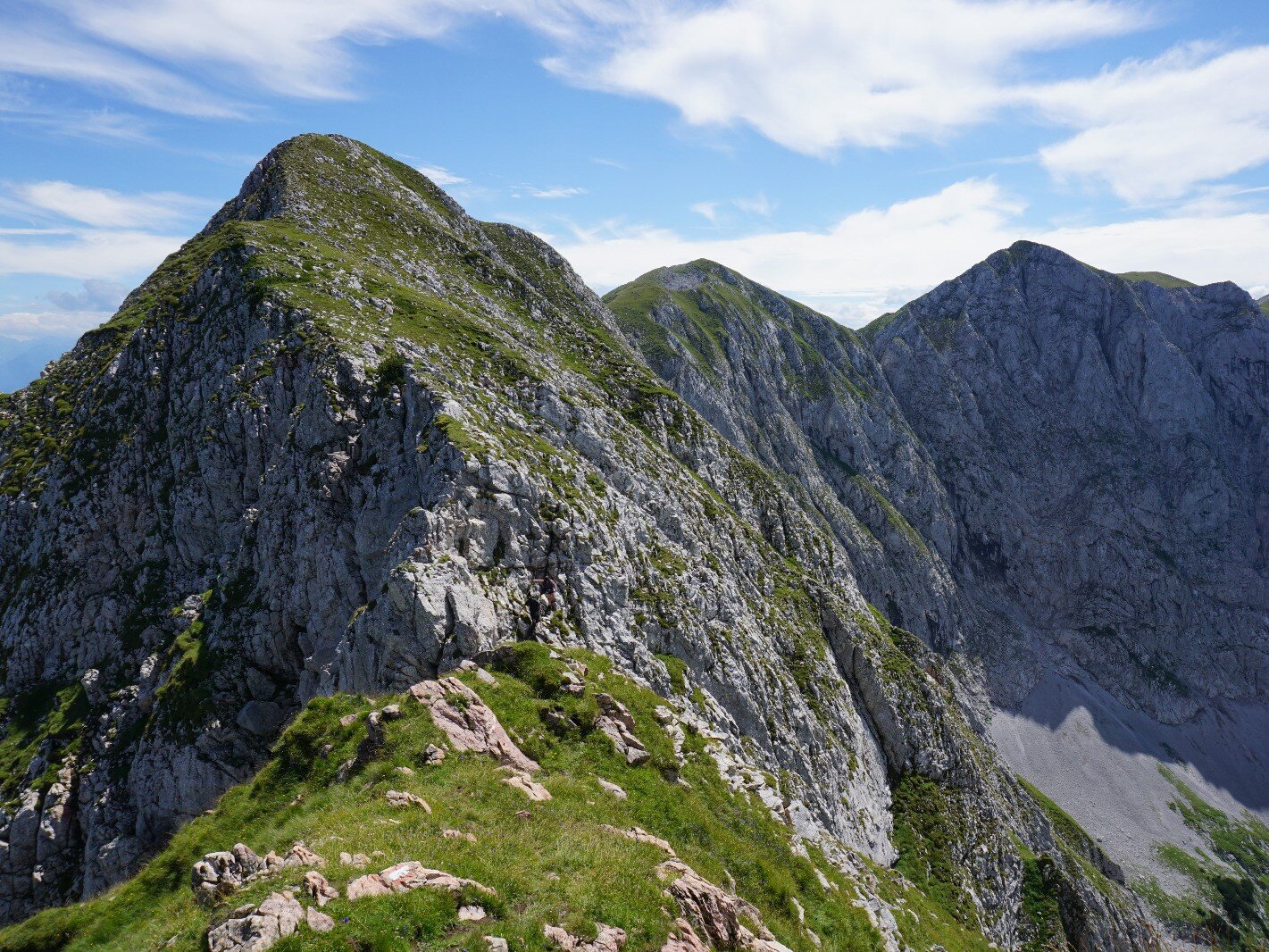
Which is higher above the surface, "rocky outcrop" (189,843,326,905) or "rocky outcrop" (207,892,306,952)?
"rocky outcrop" (207,892,306,952)

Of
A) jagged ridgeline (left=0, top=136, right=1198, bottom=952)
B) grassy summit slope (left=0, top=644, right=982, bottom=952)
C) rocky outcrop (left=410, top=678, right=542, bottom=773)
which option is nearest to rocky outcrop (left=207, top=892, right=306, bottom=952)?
jagged ridgeline (left=0, top=136, right=1198, bottom=952)

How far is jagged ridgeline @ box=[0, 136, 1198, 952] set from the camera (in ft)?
46.9

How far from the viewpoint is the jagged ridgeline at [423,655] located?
1430 cm

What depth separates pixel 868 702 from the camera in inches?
2207

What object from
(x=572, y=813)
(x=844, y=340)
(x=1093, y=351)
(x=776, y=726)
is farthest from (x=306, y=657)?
(x=1093, y=351)

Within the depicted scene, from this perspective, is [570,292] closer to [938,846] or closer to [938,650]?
[938,846]

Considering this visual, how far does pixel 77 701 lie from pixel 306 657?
18.2m

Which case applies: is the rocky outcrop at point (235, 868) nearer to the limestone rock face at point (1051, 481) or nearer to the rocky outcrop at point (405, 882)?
the rocky outcrop at point (405, 882)

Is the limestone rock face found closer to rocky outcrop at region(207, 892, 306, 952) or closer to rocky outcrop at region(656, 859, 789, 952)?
rocky outcrop at region(656, 859, 789, 952)

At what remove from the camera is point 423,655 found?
25.6 meters

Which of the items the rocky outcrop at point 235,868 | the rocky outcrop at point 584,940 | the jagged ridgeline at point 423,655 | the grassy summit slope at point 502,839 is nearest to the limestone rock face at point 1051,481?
the jagged ridgeline at point 423,655

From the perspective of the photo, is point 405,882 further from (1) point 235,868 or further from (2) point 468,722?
(2) point 468,722

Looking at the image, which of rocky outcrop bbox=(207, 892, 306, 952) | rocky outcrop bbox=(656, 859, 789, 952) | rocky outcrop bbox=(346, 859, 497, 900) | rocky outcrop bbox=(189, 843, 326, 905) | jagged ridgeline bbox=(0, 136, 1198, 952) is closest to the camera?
rocky outcrop bbox=(207, 892, 306, 952)

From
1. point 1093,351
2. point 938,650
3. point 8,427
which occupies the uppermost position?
point 1093,351
